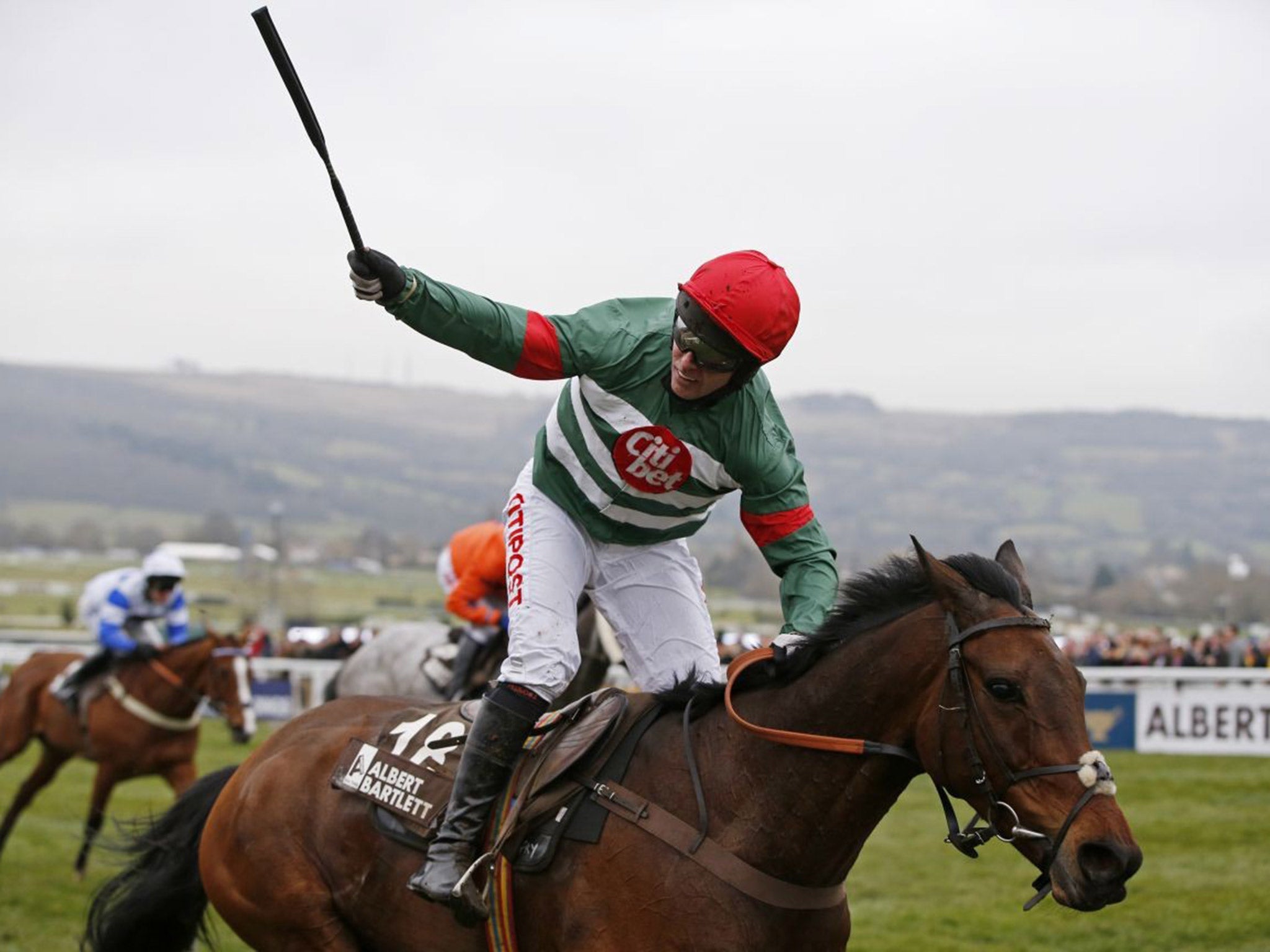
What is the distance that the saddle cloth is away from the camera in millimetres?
4055

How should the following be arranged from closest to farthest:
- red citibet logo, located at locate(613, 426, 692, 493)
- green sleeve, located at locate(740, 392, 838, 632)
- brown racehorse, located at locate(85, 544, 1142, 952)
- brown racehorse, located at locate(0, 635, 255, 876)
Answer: brown racehorse, located at locate(85, 544, 1142, 952) → red citibet logo, located at locate(613, 426, 692, 493) → green sleeve, located at locate(740, 392, 838, 632) → brown racehorse, located at locate(0, 635, 255, 876)

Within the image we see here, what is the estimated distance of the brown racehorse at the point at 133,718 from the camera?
1079 centimetres

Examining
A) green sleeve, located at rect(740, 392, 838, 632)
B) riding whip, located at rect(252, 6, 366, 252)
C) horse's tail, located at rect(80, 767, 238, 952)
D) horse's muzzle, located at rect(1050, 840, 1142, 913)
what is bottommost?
horse's tail, located at rect(80, 767, 238, 952)

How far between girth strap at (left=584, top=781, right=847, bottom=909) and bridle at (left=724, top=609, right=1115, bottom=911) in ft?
1.09

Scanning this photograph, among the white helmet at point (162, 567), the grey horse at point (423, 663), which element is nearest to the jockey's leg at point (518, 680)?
the grey horse at point (423, 663)

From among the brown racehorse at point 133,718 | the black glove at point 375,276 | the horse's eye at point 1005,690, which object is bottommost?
the brown racehorse at point 133,718

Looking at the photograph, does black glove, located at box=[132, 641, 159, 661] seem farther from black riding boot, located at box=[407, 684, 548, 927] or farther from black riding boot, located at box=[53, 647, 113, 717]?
black riding boot, located at box=[407, 684, 548, 927]

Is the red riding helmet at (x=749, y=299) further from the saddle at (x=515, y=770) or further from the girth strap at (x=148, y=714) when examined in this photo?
the girth strap at (x=148, y=714)

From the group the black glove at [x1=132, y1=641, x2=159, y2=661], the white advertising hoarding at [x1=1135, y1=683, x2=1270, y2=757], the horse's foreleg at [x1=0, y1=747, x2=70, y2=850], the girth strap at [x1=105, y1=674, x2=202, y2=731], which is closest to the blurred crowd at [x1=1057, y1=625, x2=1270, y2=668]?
the white advertising hoarding at [x1=1135, y1=683, x2=1270, y2=757]

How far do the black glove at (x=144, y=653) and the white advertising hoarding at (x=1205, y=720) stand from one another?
10.9 metres

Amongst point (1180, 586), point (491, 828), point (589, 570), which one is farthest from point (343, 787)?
point (1180, 586)

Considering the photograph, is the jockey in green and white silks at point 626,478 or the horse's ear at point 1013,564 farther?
the jockey in green and white silks at point 626,478

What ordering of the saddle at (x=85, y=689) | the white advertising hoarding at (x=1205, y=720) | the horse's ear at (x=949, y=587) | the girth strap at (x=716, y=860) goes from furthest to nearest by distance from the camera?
the white advertising hoarding at (x=1205, y=720) < the saddle at (x=85, y=689) < the girth strap at (x=716, y=860) < the horse's ear at (x=949, y=587)

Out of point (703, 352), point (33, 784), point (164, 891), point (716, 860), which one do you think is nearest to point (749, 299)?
point (703, 352)
